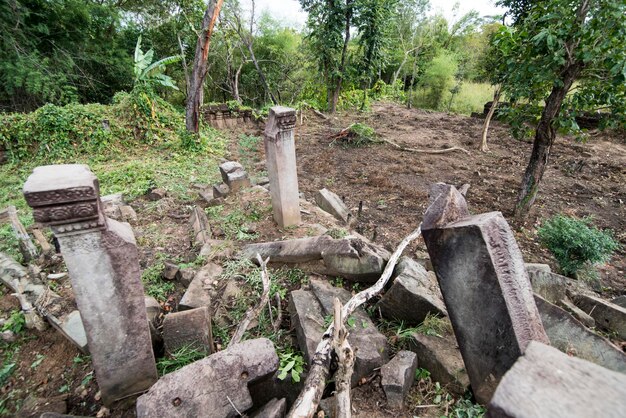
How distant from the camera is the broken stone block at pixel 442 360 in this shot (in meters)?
1.96

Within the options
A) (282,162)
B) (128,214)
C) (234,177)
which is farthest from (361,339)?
(128,214)

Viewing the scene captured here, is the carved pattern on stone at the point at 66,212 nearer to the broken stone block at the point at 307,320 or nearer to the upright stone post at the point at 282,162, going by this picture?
the broken stone block at the point at 307,320

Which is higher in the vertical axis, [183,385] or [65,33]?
[65,33]

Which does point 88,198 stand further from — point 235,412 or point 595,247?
point 595,247

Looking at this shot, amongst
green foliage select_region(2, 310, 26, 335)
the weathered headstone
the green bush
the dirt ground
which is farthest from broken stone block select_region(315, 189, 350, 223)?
green foliage select_region(2, 310, 26, 335)

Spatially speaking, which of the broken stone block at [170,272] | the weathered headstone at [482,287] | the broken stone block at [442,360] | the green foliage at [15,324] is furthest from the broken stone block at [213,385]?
the green foliage at [15,324]

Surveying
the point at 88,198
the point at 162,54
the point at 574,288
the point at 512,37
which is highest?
the point at 162,54

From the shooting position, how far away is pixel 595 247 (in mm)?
3480

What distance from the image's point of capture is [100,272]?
1626mm

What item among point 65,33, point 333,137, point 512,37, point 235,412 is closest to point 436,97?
point 333,137

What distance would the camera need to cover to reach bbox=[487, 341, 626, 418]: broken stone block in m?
0.82

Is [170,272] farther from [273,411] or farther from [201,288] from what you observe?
[273,411]

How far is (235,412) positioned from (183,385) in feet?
1.04

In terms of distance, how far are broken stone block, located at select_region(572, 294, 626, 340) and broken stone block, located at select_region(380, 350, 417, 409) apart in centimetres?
180
